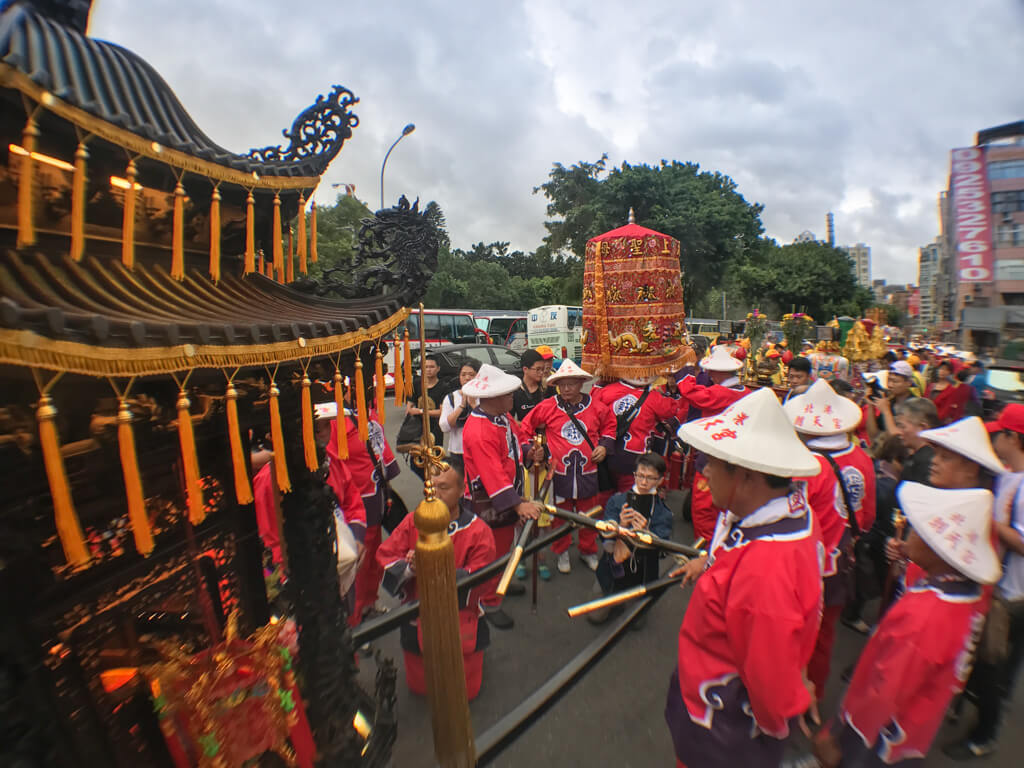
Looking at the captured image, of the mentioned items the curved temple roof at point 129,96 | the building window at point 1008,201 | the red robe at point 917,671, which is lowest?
the red robe at point 917,671

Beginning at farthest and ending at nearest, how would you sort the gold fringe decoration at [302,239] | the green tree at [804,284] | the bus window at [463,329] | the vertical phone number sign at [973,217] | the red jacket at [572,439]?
the green tree at [804,284]
the bus window at [463,329]
the vertical phone number sign at [973,217]
the red jacket at [572,439]
the gold fringe decoration at [302,239]

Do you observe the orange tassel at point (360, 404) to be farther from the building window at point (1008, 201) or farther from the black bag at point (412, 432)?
the building window at point (1008, 201)

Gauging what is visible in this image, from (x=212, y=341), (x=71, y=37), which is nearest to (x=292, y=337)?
(x=212, y=341)

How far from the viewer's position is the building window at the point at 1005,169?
52.4ft

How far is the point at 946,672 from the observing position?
1.82 m

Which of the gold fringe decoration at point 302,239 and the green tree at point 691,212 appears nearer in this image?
the gold fringe decoration at point 302,239

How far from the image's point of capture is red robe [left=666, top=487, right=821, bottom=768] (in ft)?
4.83

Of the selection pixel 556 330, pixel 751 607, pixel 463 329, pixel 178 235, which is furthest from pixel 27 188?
pixel 463 329

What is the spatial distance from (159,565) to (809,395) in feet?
12.4

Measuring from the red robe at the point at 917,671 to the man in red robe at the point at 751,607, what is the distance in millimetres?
500

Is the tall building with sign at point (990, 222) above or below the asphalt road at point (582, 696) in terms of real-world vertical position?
above

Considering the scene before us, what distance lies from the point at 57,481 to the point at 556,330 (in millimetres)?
16090

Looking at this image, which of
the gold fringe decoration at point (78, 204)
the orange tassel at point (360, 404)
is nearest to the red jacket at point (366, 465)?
the orange tassel at point (360, 404)

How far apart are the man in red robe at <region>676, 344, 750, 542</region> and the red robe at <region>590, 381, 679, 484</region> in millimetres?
259
